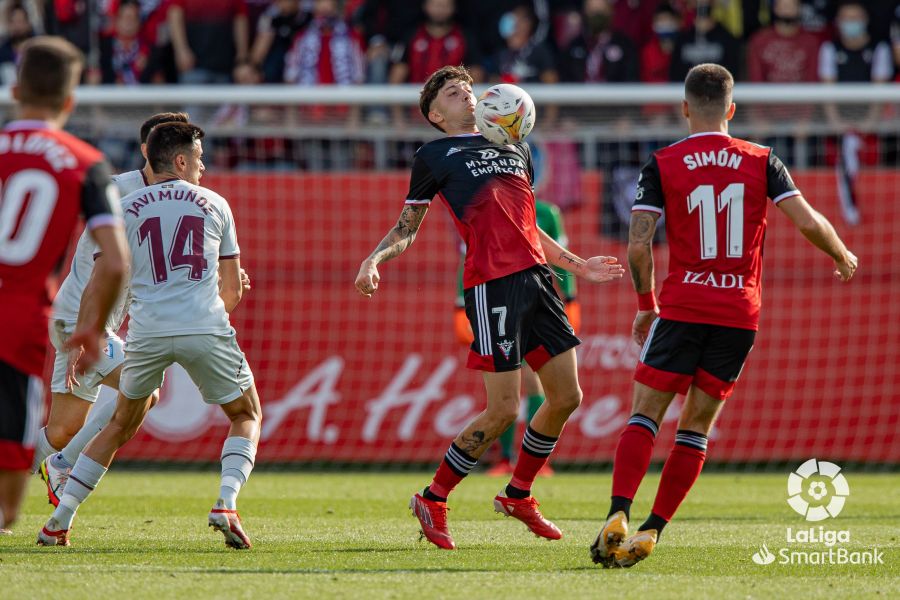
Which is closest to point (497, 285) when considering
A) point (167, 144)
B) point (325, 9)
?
point (167, 144)

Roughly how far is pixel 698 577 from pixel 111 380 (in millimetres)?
4051

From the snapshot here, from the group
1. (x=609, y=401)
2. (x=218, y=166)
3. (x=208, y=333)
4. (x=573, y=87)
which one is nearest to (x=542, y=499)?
(x=609, y=401)

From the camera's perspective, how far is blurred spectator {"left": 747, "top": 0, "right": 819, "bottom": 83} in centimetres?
1465

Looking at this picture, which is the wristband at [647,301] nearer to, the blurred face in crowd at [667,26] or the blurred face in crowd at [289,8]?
the blurred face in crowd at [667,26]

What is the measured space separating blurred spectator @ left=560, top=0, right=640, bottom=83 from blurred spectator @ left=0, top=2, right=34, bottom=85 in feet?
20.8

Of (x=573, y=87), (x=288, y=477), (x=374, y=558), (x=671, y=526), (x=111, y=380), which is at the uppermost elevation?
(x=573, y=87)

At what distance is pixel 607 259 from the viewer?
6980 mm

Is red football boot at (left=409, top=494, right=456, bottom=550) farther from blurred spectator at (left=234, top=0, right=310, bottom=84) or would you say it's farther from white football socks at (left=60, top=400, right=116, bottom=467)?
blurred spectator at (left=234, top=0, right=310, bottom=84)

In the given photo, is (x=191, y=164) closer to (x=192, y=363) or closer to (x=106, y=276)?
(x=192, y=363)

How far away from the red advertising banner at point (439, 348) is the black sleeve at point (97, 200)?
8.06 metres

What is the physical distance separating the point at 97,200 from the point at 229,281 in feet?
6.54

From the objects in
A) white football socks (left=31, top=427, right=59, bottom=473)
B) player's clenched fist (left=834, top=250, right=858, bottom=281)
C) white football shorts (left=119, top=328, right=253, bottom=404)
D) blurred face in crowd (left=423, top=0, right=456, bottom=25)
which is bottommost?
white football socks (left=31, top=427, right=59, bottom=473)

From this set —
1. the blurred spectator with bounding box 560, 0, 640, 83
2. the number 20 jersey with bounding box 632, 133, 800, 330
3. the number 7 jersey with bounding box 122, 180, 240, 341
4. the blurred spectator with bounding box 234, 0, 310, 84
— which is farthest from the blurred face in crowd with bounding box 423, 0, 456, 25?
the number 20 jersey with bounding box 632, 133, 800, 330

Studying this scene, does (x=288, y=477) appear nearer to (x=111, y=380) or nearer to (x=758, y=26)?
(x=111, y=380)
